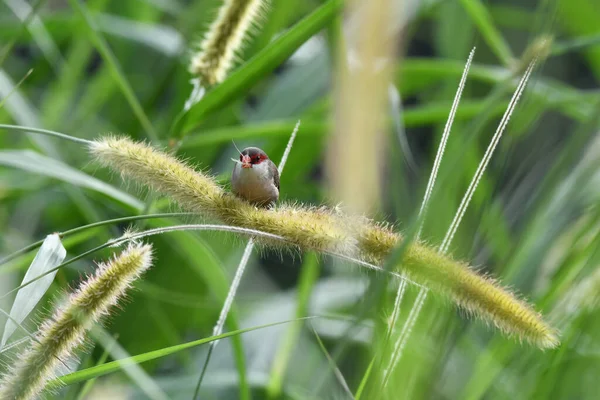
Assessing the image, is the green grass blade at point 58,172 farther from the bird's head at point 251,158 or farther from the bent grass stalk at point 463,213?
the bent grass stalk at point 463,213

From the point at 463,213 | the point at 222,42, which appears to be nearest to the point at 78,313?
the point at 463,213

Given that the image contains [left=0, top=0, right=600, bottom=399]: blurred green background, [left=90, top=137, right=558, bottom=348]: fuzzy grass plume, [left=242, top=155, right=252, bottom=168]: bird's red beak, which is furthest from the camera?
[left=242, top=155, right=252, bottom=168]: bird's red beak

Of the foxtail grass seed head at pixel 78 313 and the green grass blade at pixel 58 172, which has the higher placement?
the green grass blade at pixel 58 172

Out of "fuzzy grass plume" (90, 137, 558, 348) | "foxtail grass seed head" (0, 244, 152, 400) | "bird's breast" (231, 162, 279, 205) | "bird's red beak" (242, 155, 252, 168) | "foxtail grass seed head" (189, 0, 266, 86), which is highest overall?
"foxtail grass seed head" (189, 0, 266, 86)

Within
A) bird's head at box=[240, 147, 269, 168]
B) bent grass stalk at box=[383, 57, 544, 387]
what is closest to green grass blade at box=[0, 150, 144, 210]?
bird's head at box=[240, 147, 269, 168]

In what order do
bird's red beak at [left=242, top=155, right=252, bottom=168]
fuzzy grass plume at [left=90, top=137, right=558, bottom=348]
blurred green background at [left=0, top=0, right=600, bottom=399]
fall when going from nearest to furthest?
fuzzy grass plume at [left=90, top=137, right=558, bottom=348], blurred green background at [left=0, top=0, right=600, bottom=399], bird's red beak at [left=242, top=155, right=252, bottom=168]

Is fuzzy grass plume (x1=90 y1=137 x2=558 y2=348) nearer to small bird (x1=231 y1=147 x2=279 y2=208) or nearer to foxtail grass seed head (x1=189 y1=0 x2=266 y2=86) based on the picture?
small bird (x1=231 y1=147 x2=279 y2=208)

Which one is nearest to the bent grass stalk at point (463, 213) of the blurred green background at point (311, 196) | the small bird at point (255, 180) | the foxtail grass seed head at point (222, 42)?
the blurred green background at point (311, 196)
